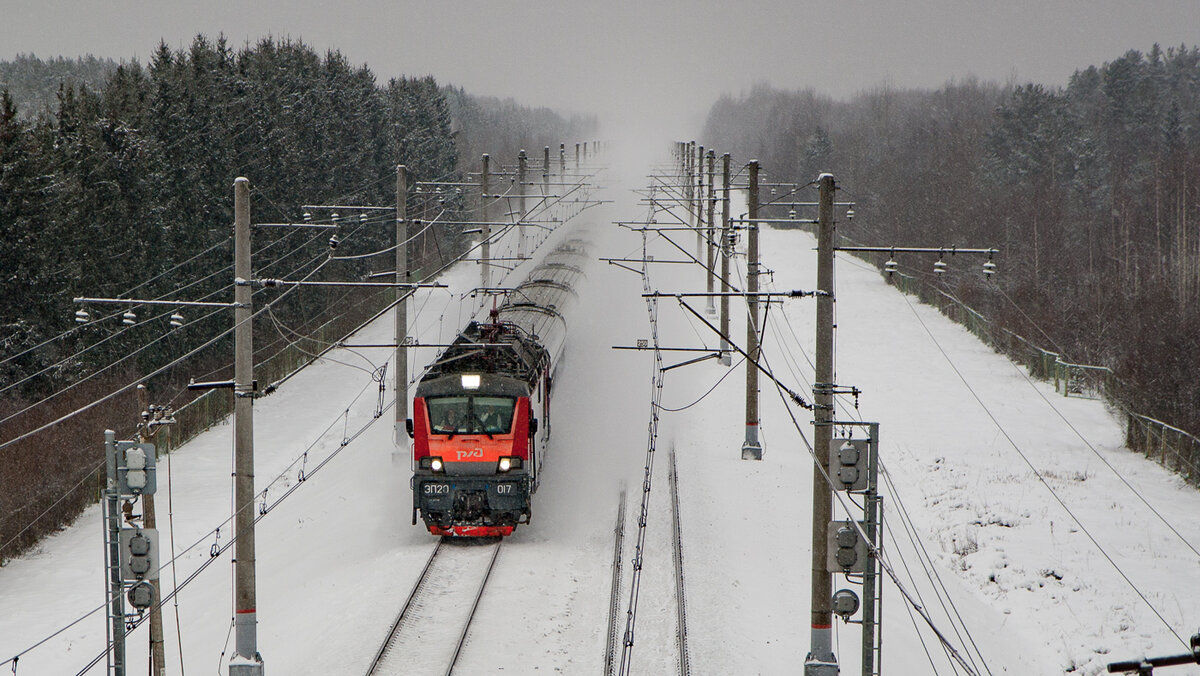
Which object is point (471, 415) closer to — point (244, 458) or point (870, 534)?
point (244, 458)

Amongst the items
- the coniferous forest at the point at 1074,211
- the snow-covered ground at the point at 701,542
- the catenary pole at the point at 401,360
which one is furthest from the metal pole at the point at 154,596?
the coniferous forest at the point at 1074,211

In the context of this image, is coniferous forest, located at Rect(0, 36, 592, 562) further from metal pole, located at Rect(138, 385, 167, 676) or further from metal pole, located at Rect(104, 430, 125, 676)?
metal pole, located at Rect(104, 430, 125, 676)

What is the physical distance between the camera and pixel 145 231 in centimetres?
3634

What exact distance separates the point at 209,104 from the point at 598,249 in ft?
86.1

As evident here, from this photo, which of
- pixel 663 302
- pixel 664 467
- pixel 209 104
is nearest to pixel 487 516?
pixel 664 467

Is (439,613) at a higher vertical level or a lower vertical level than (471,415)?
lower

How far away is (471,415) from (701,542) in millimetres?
5387

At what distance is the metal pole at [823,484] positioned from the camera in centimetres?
1410

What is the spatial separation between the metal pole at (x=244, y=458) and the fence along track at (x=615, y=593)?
16.5 ft

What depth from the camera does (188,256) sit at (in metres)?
38.2

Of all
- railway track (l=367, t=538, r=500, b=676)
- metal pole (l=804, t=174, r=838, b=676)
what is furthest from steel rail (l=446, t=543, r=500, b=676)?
metal pole (l=804, t=174, r=838, b=676)

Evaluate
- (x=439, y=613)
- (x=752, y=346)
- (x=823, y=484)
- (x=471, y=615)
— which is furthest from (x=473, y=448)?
(x=752, y=346)

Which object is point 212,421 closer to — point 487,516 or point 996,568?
point 487,516

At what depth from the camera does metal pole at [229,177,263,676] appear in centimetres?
1499
